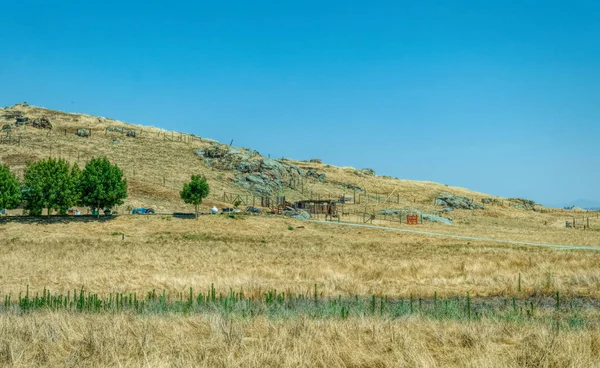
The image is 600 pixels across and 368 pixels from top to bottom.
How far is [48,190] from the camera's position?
189ft

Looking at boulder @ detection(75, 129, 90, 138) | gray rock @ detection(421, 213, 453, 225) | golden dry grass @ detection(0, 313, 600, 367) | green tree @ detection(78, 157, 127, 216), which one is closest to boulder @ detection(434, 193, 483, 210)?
gray rock @ detection(421, 213, 453, 225)

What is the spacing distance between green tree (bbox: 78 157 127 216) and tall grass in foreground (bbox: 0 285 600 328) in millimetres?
37611

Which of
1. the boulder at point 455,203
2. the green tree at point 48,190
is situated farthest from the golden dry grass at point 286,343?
the boulder at point 455,203

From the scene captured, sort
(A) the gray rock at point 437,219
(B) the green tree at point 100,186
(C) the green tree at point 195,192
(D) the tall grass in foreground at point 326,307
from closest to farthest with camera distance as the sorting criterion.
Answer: (D) the tall grass in foreground at point 326,307 → (B) the green tree at point 100,186 → (C) the green tree at point 195,192 → (A) the gray rock at point 437,219

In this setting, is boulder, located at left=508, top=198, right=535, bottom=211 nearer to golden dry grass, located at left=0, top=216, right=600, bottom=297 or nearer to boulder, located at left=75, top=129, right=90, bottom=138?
golden dry grass, located at left=0, top=216, right=600, bottom=297

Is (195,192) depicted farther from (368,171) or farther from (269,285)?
(368,171)

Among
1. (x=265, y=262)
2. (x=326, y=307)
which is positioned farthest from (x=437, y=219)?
(x=326, y=307)

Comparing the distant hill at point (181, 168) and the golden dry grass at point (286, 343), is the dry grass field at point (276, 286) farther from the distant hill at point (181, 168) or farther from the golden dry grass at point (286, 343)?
the distant hill at point (181, 168)

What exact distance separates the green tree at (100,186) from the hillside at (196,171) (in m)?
12.5

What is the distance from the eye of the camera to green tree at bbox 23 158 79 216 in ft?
187

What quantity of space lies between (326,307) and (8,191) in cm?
4990

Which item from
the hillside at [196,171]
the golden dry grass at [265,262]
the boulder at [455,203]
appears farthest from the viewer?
the boulder at [455,203]

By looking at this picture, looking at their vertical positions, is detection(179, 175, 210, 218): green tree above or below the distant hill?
below

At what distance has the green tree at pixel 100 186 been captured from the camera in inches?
2327
